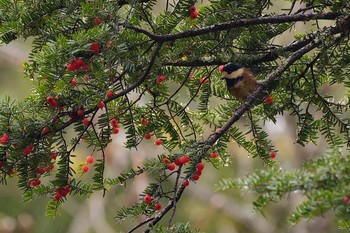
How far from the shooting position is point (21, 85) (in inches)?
238

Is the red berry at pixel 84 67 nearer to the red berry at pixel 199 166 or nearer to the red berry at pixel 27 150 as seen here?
the red berry at pixel 27 150

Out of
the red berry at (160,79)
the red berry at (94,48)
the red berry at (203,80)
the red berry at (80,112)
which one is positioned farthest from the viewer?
the red berry at (203,80)

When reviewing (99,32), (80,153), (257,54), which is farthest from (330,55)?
(80,153)

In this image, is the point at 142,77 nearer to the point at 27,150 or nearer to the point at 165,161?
the point at 165,161

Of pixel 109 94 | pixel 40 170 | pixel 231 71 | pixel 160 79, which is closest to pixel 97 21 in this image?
pixel 109 94

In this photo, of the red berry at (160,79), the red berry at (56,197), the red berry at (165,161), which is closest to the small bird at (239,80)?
the red berry at (160,79)

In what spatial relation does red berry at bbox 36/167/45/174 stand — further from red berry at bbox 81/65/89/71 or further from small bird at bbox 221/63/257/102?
small bird at bbox 221/63/257/102

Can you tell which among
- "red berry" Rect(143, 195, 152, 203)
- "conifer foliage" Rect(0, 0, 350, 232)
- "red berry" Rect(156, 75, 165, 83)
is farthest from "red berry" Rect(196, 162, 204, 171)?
"red berry" Rect(156, 75, 165, 83)

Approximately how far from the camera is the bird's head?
166 cm

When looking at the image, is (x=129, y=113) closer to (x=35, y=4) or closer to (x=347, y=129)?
(x=35, y=4)

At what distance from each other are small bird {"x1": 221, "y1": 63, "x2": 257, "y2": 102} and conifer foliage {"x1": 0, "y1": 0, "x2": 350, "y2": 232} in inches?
1.2

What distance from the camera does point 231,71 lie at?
1734 mm

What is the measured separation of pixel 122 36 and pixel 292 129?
16.7 feet

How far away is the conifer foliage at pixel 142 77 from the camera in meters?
1.39
